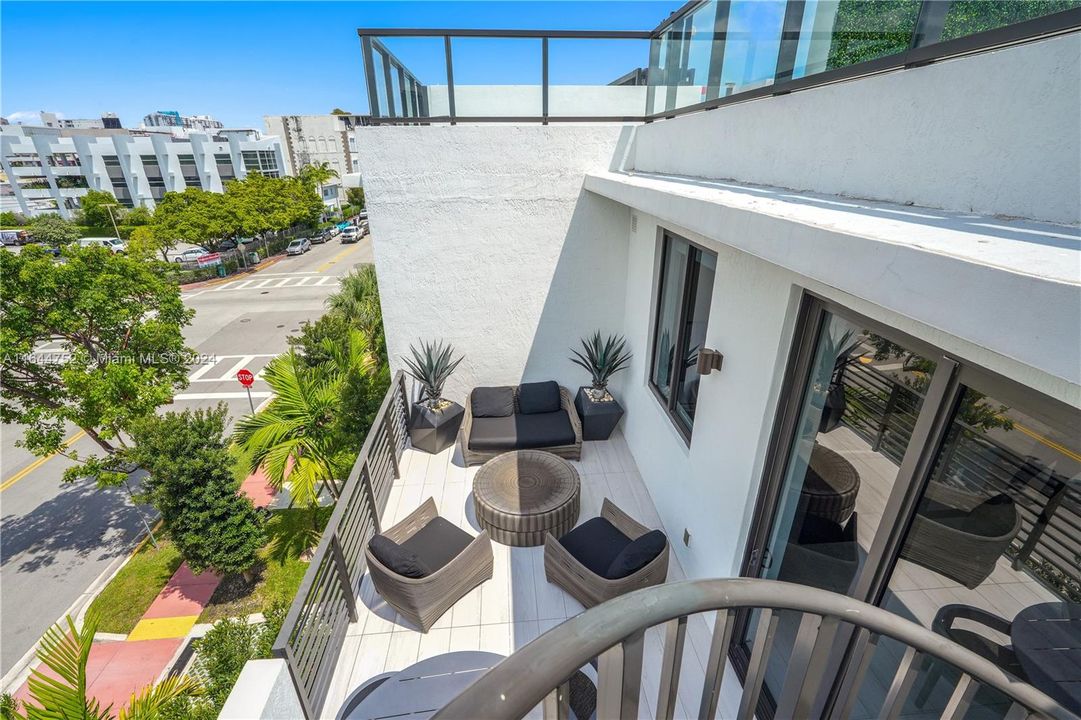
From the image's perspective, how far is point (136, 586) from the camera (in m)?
9.54

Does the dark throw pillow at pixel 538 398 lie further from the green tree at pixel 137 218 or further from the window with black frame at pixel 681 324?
the green tree at pixel 137 218

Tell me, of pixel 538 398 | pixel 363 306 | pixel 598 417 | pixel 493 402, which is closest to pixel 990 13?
pixel 598 417

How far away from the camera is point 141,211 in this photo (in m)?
44.6

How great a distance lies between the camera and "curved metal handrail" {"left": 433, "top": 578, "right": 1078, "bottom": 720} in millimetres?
777

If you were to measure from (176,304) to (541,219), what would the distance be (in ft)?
36.1

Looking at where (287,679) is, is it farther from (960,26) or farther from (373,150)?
(373,150)

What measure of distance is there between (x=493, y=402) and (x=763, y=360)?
14.7ft

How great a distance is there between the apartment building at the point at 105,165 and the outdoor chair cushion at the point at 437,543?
65.8 meters

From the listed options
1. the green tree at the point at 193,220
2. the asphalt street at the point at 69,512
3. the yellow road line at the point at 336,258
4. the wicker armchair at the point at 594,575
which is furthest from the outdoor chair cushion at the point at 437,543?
the green tree at the point at 193,220

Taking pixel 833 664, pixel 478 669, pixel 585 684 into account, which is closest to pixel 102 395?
pixel 478 669

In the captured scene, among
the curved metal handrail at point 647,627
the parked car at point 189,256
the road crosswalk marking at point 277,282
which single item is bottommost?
the road crosswalk marking at point 277,282

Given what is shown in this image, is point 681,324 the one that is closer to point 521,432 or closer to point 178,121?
point 521,432

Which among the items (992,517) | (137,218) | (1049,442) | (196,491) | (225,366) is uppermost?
(1049,442)

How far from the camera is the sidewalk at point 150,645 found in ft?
23.9
